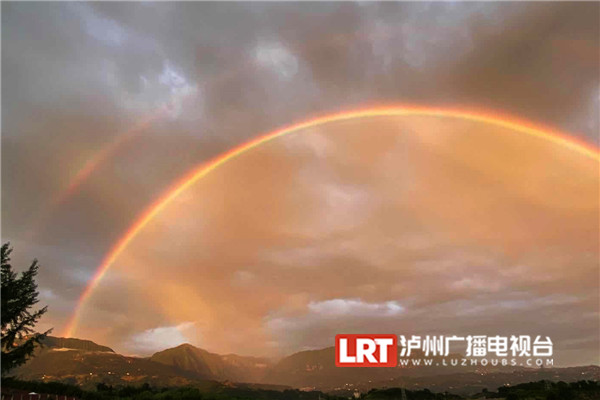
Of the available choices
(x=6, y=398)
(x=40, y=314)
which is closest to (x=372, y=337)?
(x=40, y=314)

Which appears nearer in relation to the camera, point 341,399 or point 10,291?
point 10,291

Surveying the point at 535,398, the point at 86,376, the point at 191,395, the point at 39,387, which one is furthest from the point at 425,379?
the point at 39,387

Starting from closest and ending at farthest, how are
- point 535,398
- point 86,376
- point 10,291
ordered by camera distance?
point 10,291 < point 535,398 < point 86,376

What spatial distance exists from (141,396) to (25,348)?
12.6 metres

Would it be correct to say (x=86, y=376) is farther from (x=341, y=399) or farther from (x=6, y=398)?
(x=6, y=398)

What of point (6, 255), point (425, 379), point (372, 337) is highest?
point (6, 255)

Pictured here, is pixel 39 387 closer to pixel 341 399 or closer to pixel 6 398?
pixel 6 398

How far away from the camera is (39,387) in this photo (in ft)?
126

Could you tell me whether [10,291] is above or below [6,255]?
below

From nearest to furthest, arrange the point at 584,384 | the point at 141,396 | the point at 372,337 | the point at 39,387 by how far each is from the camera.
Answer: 1. the point at 39,387
2. the point at 141,396
3. the point at 372,337
4. the point at 584,384

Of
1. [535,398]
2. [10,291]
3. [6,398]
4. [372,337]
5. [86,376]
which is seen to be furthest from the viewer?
[86,376]

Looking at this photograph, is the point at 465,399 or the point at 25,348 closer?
the point at 25,348

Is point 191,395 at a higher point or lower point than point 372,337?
lower

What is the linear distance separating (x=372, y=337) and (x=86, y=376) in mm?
145189
